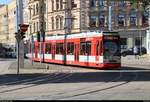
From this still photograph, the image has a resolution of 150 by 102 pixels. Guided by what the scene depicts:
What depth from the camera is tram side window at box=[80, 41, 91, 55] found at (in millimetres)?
45747

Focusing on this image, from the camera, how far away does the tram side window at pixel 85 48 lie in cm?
4575

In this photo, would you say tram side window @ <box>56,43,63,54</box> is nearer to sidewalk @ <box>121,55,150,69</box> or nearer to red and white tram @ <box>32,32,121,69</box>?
red and white tram @ <box>32,32,121,69</box>

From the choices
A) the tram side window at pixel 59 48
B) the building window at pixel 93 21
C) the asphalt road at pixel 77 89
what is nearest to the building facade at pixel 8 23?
the building window at pixel 93 21

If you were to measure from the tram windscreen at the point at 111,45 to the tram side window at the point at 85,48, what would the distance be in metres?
2.57

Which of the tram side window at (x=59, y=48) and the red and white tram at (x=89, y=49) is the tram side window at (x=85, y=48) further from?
the tram side window at (x=59, y=48)

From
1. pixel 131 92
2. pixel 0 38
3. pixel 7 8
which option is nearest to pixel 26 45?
pixel 131 92

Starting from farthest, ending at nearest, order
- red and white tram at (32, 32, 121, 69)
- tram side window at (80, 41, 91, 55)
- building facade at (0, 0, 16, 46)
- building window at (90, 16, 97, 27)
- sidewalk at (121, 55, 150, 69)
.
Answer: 1. building facade at (0, 0, 16, 46)
2. building window at (90, 16, 97, 27)
3. sidewalk at (121, 55, 150, 69)
4. tram side window at (80, 41, 91, 55)
5. red and white tram at (32, 32, 121, 69)

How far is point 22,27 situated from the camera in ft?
131

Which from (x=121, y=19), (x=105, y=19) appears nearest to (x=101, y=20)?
(x=105, y=19)

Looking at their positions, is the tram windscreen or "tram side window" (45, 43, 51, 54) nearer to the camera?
the tram windscreen

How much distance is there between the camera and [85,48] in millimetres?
46781

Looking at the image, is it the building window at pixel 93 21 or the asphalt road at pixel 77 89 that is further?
the building window at pixel 93 21

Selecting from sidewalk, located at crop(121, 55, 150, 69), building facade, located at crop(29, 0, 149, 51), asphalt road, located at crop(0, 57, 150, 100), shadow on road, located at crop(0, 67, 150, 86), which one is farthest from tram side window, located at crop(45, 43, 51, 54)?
building facade, located at crop(29, 0, 149, 51)

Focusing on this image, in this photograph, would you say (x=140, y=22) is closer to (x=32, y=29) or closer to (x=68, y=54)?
(x=32, y=29)
